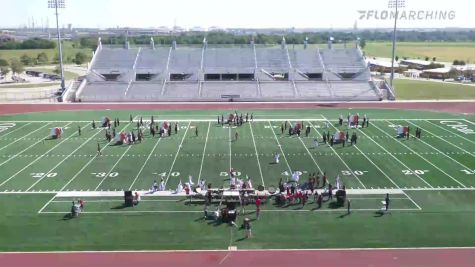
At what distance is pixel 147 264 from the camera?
51.5ft

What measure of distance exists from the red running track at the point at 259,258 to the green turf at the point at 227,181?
1.70ft

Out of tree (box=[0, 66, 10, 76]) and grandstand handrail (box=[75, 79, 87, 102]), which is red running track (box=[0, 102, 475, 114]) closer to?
grandstand handrail (box=[75, 79, 87, 102])

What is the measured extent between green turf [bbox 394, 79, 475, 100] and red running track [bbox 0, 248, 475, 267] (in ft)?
127

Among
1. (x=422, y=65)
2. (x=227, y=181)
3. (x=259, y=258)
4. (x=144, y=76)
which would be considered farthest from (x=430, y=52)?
(x=259, y=258)

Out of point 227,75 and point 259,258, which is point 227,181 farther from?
point 227,75

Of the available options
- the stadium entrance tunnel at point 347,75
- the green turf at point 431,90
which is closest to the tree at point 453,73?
the green turf at point 431,90

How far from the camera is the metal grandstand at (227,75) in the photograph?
5238 cm

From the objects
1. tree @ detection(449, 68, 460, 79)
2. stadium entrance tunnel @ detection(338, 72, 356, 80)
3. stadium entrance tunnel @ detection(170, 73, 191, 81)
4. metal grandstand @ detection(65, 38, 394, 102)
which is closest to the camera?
metal grandstand @ detection(65, 38, 394, 102)

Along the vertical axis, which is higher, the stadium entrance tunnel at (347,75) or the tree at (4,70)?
the stadium entrance tunnel at (347,75)

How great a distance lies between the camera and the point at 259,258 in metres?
16.1

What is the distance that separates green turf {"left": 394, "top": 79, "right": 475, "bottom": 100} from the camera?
53281mm

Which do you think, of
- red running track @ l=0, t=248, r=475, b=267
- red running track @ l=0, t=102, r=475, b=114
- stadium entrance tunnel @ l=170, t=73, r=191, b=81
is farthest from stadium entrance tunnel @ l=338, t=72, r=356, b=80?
red running track @ l=0, t=248, r=475, b=267

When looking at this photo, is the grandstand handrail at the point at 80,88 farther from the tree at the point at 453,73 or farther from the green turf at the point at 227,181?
the tree at the point at 453,73

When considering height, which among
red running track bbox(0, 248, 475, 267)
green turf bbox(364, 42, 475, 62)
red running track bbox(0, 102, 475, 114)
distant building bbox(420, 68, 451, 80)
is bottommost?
red running track bbox(0, 248, 475, 267)
